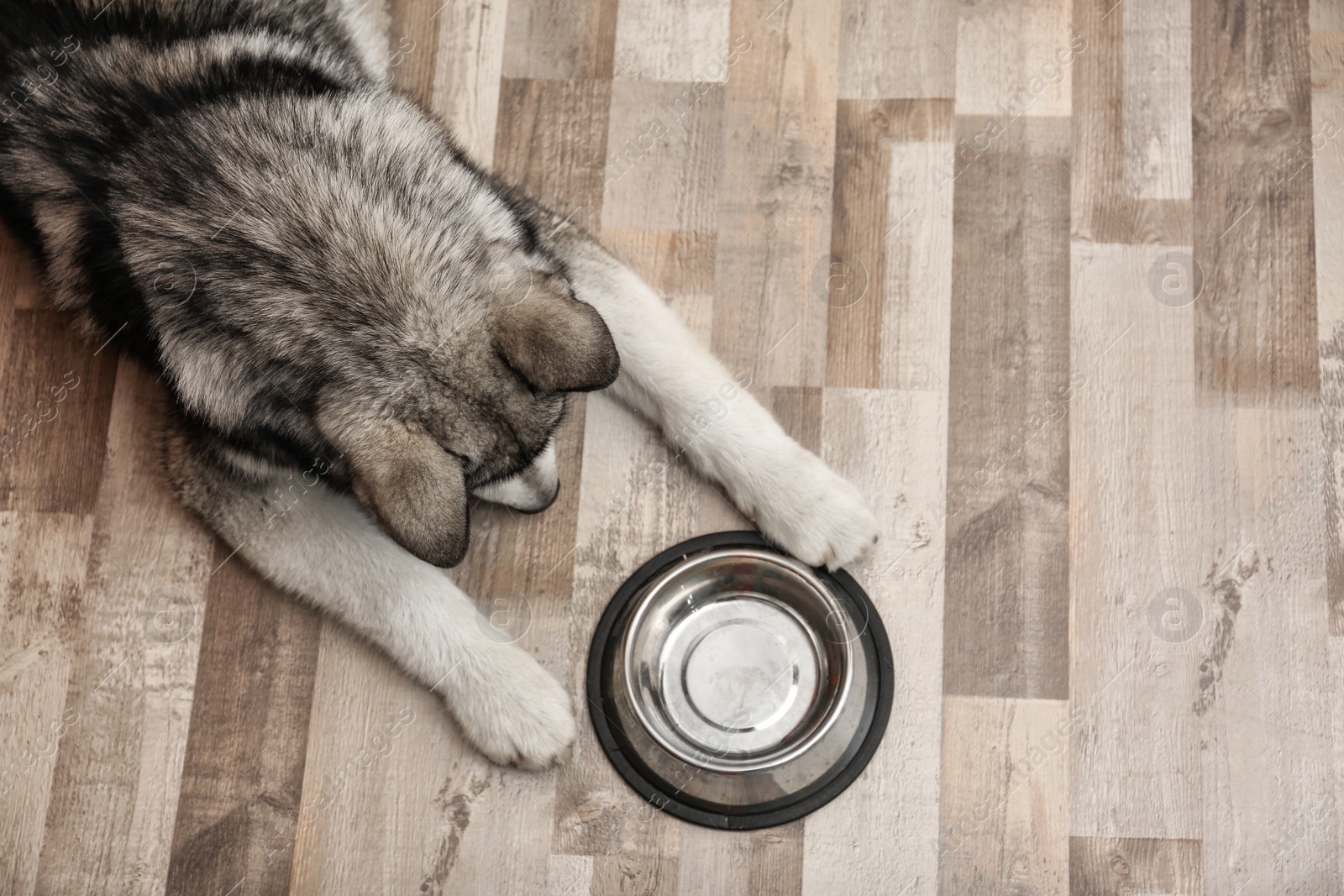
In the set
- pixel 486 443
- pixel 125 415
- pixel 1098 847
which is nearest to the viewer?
pixel 486 443

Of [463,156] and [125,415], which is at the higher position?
[463,156]

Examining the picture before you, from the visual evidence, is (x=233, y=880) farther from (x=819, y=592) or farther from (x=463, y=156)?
(x=463, y=156)

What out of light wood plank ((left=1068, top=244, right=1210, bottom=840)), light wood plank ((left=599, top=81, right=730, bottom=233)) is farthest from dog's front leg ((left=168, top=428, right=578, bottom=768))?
light wood plank ((left=1068, top=244, right=1210, bottom=840))

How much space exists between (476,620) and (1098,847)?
68.4 inches

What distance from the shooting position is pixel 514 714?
2.60 m

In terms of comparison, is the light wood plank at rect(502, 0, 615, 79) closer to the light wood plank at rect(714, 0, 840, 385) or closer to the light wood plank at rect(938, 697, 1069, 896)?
the light wood plank at rect(714, 0, 840, 385)

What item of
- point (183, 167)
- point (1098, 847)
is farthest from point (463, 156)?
point (1098, 847)

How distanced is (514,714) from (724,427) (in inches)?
36.4

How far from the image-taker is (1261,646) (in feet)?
8.90

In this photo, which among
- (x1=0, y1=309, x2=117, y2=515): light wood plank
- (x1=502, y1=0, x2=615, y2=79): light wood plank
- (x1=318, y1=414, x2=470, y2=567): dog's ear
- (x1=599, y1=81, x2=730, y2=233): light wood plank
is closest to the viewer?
(x1=318, y1=414, x2=470, y2=567): dog's ear

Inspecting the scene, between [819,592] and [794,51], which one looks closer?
[819,592]

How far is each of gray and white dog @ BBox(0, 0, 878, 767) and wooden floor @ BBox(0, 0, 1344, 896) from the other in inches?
8.1

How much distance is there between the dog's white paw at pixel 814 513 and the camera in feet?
8.77

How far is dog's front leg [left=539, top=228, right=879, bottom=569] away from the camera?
2621 mm
